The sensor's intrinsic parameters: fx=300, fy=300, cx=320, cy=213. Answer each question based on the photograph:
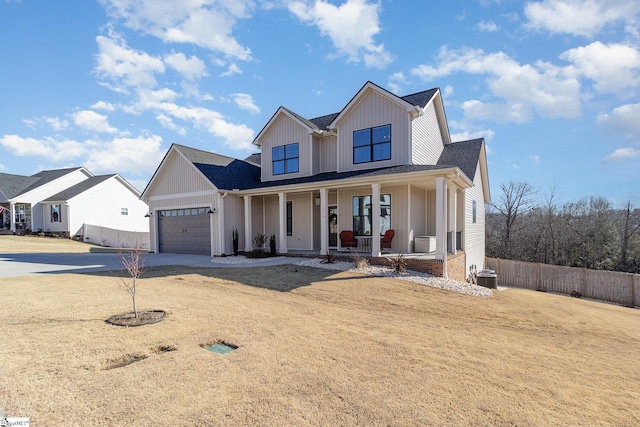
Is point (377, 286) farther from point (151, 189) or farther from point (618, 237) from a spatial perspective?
point (618, 237)

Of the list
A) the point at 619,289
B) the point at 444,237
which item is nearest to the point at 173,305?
the point at 444,237

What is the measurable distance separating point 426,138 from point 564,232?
21687mm

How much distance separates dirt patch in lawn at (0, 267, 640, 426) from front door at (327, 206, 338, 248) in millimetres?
7082

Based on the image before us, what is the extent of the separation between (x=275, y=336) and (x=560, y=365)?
14.2ft

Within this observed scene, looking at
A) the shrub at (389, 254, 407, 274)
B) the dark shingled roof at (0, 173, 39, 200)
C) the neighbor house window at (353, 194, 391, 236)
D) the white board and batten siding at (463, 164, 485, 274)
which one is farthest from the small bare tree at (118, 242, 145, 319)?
the dark shingled roof at (0, 173, 39, 200)

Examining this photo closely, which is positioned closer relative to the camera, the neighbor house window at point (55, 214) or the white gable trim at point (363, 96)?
the white gable trim at point (363, 96)

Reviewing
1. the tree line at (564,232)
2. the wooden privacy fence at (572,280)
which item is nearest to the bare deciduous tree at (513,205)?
the tree line at (564,232)

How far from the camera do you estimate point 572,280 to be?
51.2 feet

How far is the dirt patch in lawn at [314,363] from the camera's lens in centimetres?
305

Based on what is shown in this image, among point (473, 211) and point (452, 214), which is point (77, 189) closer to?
point (452, 214)

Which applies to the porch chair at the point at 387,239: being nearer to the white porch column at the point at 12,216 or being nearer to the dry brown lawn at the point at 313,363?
the dry brown lawn at the point at 313,363

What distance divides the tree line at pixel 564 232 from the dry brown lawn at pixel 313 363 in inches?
844

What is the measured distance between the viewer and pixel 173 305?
6.72 metres

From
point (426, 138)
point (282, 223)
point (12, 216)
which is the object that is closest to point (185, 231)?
point (282, 223)
